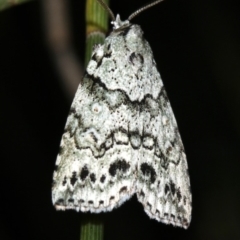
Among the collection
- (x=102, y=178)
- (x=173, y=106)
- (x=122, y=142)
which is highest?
(x=173, y=106)

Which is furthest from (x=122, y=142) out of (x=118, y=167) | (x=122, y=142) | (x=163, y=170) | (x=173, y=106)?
(x=173, y=106)

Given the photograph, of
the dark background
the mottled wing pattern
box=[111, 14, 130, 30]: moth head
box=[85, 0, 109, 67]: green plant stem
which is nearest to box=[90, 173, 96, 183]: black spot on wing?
the mottled wing pattern

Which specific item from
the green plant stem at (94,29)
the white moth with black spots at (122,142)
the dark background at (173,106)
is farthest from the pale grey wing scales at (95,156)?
the dark background at (173,106)

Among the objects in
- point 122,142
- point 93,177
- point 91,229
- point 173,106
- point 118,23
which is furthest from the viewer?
point 173,106

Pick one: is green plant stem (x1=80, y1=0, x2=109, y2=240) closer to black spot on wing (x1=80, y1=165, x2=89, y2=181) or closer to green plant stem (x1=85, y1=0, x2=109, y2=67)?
green plant stem (x1=85, y1=0, x2=109, y2=67)

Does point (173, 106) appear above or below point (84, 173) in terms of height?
above

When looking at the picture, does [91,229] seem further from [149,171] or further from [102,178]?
[149,171]
